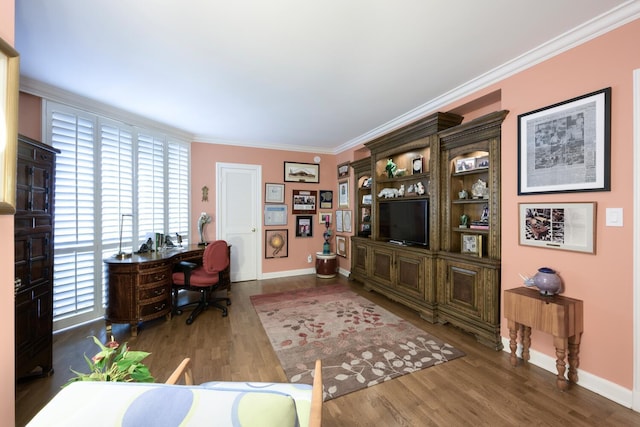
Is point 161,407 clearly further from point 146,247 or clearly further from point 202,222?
point 202,222

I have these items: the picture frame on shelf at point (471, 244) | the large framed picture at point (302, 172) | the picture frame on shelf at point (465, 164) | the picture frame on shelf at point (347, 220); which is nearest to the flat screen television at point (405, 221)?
the picture frame on shelf at point (471, 244)

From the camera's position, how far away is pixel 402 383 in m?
1.96

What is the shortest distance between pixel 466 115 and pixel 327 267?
133 inches

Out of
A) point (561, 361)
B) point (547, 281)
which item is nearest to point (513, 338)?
point (561, 361)

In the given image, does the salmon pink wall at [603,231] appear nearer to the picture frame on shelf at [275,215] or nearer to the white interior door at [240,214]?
the picture frame on shelf at [275,215]

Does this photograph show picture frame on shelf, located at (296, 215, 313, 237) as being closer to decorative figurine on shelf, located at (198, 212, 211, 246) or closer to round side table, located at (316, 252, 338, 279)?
round side table, located at (316, 252, 338, 279)

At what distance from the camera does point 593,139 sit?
1854mm

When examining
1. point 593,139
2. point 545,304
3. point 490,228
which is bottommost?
point 545,304

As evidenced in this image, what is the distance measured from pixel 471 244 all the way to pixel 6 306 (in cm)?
359

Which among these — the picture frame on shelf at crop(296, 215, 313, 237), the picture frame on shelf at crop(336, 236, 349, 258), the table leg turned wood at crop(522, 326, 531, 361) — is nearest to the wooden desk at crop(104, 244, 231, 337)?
the picture frame on shelf at crop(296, 215, 313, 237)

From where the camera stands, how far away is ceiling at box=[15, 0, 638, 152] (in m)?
1.68

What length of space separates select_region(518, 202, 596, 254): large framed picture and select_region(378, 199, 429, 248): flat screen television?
42.7 inches

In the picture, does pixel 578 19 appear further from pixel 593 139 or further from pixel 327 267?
pixel 327 267

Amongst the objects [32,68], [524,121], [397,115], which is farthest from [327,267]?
[32,68]
